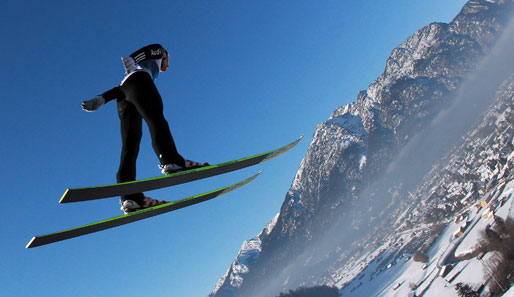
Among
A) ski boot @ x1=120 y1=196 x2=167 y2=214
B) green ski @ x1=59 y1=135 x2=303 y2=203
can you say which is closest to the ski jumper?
ski boot @ x1=120 y1=196 x2=167 y2=214

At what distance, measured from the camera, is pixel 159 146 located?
4.19 m

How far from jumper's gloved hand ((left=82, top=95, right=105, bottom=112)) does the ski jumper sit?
0.07m

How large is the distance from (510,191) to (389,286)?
46.8 metres

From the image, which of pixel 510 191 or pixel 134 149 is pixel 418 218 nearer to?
pixel 510 191

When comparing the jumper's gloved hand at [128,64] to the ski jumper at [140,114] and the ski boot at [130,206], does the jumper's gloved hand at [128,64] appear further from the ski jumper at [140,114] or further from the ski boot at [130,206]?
the ski boot at [130,206]

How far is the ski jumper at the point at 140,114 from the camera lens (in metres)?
4.22

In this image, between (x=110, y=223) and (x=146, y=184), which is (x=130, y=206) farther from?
(x=146, y=184)

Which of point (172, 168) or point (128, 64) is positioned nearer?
point (172, 168)

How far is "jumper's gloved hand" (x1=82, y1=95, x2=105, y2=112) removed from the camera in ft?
14.7

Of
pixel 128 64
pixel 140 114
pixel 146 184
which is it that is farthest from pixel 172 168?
pixel 128 64

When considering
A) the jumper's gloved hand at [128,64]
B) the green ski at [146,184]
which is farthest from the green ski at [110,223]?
the jumper's gloved hand at [128,64]

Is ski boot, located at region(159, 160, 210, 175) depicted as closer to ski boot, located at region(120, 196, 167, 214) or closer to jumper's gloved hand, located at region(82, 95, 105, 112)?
ski boot, located at region(120, 196, 167, 214)

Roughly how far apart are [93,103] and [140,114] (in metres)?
0.76

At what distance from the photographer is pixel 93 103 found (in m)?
4.53
